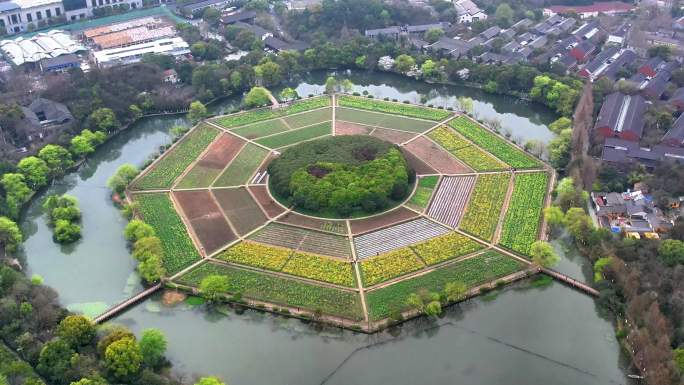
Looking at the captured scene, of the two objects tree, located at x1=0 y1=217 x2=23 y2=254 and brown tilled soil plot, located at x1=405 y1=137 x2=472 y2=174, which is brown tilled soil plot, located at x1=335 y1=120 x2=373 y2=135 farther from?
tree, located at x1=0 y1=217 x2=23 y2=254

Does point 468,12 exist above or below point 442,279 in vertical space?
above

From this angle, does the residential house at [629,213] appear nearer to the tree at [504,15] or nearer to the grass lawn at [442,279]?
the grass lawn at [442,279]

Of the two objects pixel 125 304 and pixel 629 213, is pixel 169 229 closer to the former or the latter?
pixel 125 304

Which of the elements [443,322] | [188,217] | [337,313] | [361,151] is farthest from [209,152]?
[443,322]

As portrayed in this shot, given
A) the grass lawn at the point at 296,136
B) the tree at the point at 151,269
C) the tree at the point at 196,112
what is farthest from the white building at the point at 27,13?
the tree at the point at 151,269

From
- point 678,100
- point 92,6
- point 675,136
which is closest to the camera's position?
point 675,136

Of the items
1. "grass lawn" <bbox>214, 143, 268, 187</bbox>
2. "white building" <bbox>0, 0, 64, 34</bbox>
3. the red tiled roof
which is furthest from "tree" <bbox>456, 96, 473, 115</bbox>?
"white building" <bbox>0, 0, 64, 34</bbox>

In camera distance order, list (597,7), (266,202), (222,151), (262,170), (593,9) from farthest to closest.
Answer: (597,7) < (593,9) < (222,151) < (262,170) < (266,202)

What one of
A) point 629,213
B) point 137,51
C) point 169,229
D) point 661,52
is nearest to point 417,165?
point 629,213
